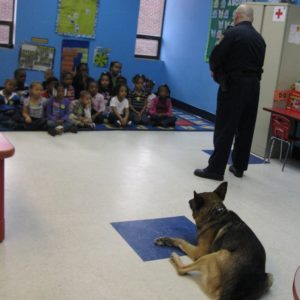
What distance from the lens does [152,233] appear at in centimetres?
315

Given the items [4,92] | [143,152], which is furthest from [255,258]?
[4,92]

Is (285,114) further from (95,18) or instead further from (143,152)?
(95,18)

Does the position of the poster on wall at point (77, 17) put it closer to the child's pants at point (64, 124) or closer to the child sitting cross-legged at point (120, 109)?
the child sitting cross-legged at point (120, 109)

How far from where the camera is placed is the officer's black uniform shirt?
4.21 meters

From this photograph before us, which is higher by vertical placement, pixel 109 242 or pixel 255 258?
pixel 255 258

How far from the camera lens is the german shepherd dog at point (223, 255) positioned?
234 centimetres

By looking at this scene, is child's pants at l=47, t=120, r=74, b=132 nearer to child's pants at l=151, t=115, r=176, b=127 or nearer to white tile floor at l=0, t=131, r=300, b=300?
white tile floor at l=0, t=131, r=300, b=300

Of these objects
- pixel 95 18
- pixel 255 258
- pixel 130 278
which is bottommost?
→ pixel 130 278

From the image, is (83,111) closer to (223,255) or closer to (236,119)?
(236,119)

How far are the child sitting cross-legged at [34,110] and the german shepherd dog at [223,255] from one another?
317 centimetres

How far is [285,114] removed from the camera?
16.7 ft

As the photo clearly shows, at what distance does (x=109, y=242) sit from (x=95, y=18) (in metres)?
5.54

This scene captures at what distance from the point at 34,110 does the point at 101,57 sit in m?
2.65

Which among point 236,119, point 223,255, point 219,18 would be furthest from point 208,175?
point 219,18
